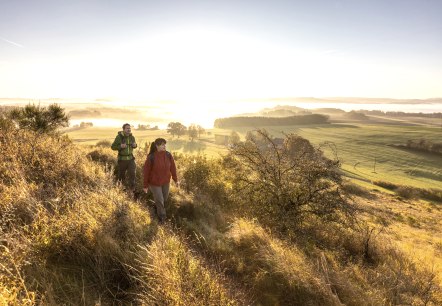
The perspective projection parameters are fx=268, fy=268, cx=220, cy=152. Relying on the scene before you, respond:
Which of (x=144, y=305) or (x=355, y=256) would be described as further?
(x=355, y=256)

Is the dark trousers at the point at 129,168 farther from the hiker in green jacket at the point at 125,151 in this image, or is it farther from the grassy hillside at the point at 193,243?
the grassy hillside at the point at 193,243

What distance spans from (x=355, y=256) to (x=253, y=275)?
4.31 metres

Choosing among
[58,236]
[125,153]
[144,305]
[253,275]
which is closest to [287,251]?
[253,275]

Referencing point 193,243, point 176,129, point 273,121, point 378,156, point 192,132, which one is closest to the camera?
point 193,243

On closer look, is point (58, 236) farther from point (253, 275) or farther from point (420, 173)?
point (420, 173)

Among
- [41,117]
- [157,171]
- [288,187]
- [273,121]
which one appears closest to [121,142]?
[157,171]

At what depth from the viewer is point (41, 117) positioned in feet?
64.2

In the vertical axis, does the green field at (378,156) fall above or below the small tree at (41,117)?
below

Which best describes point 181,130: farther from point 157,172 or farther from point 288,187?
point 157,172

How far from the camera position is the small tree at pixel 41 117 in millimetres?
18312

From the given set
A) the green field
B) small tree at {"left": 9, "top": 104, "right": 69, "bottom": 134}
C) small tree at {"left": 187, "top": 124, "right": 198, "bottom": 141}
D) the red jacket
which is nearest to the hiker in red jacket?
the red jacket

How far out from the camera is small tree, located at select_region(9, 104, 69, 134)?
60.1 ft

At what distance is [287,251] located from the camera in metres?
6.29

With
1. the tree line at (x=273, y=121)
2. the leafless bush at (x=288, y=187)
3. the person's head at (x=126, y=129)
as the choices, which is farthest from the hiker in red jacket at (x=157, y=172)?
the tree line at (x=273, y=121)
